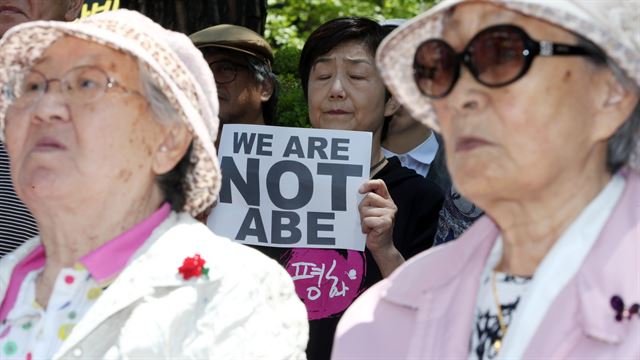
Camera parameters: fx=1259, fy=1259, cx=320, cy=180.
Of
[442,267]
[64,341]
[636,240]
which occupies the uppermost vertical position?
[636,240]

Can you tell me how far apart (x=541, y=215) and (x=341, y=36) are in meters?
2.48

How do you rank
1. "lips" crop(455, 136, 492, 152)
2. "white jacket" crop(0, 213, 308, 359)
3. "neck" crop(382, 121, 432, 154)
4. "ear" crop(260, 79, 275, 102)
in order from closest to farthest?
1. "lips" crop(455, 136, 492, 152)
2. "white jacket" crop(0, 213, 308, 359)
3. "ear" crop(260, 79, 275, 102)
4. "neck" crop(382, 121, 432, 154)

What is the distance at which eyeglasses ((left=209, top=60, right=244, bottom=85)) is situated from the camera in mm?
→ 5848

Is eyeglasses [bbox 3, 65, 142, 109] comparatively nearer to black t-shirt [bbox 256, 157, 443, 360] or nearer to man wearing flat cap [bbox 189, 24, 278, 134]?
black t-shirt [bbox 256, 157, 443, 360]

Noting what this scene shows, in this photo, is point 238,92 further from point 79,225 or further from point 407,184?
point 79,225

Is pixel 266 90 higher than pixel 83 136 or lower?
lower

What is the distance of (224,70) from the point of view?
19.2 ft

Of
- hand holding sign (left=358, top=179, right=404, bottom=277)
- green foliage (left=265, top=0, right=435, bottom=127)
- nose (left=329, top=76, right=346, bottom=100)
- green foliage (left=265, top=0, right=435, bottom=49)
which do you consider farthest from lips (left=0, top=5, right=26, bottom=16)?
green foliage (left=265, top=0, right=435, bottom=49)

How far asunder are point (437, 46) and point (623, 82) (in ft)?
1.54

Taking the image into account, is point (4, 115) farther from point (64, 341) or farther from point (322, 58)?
point (322, 58)

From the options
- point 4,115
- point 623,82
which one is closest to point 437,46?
point 623,82

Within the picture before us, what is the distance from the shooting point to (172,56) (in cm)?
354

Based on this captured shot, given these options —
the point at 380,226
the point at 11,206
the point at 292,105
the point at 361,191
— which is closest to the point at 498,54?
the point at 380,226

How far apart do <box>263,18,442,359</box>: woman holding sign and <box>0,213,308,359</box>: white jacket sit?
1.24 metres
